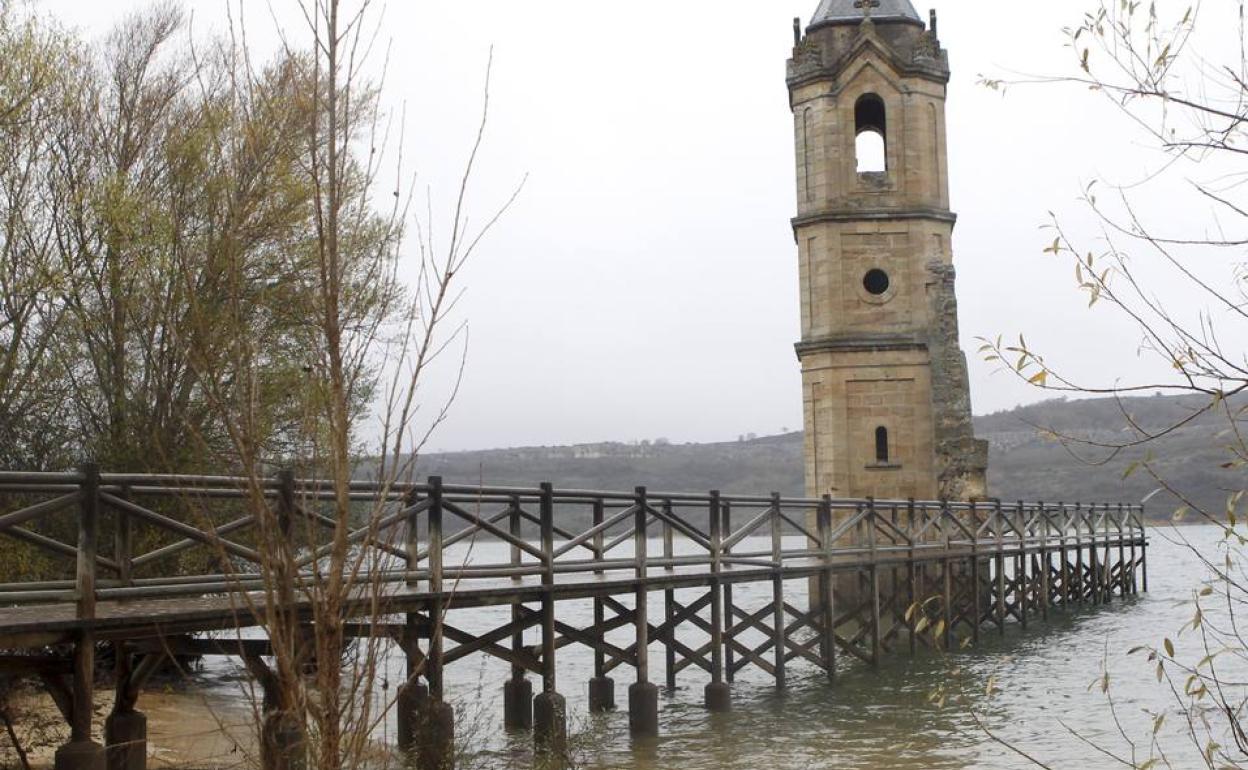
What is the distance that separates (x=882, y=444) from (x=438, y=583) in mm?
23319

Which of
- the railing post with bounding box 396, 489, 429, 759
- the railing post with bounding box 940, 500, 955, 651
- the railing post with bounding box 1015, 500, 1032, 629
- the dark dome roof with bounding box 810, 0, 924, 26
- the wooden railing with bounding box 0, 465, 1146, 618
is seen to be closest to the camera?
the wooden railing with bounding box 0, 465, 1146, 618

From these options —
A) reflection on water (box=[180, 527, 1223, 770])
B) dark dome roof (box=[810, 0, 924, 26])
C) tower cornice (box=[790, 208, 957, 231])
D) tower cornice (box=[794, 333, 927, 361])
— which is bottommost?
reflection on water (box=[180, 527, 1223, 770])

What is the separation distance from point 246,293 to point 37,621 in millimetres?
11317

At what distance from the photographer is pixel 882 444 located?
113 ft

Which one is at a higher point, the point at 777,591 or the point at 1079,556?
the point at 777,591

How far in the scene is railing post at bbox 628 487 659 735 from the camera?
1684 cm

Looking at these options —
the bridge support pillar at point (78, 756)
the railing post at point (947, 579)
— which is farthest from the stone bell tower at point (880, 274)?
the bridge support pillar at point (78, 756)

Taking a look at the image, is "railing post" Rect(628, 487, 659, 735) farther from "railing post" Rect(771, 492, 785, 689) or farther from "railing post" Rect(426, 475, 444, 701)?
"railing post" Rect(426, 475, 444, 701)

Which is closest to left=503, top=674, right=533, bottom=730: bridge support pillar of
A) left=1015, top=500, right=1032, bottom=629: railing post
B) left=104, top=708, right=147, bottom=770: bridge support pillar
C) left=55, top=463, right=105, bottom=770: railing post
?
left=104, top=708, right=147, bottom=770: bridge support pillar

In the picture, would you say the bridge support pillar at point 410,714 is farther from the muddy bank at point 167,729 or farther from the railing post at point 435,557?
the muddy bank at point 167,729

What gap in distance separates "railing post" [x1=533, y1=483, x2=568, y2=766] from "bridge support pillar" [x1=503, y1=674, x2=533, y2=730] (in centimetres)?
269

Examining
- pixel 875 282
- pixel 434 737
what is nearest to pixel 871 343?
pixel 875 282

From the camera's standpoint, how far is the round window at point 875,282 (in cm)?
3491

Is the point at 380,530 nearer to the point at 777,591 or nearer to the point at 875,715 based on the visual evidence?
the point at 875,715
